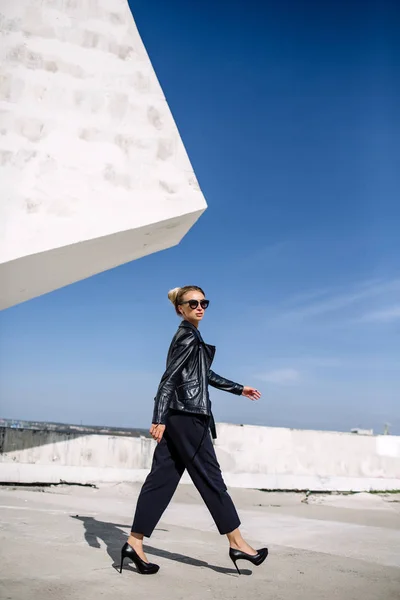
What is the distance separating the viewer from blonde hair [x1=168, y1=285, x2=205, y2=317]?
3.59 meters

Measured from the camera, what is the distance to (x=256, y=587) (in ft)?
9.66

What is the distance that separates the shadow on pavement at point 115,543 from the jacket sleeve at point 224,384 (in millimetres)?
1041

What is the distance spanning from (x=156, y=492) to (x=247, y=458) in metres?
4.87

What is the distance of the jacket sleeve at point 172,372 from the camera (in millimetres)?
3188

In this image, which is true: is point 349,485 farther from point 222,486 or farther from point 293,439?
point 222,486

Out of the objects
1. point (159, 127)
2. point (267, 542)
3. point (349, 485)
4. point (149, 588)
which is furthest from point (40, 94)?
point (349, 485)

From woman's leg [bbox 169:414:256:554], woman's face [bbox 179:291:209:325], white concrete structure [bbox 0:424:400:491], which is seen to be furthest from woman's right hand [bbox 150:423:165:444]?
white concrete structure [bbox 0:424:400:491]

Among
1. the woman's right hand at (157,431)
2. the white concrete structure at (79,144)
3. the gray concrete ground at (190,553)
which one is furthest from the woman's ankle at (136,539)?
the white concrete structure at (79,144)

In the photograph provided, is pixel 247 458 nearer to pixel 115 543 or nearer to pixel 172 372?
pixel 115 543

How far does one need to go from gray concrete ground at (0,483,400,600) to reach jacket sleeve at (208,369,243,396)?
1.05 metres

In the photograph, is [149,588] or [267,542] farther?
[267,542]

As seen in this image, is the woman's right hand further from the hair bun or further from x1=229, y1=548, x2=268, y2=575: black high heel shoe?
the hair bun

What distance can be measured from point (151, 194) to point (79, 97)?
3.10ft

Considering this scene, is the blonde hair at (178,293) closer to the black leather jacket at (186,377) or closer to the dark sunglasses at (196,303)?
the dark sunglasses at (196,303)
